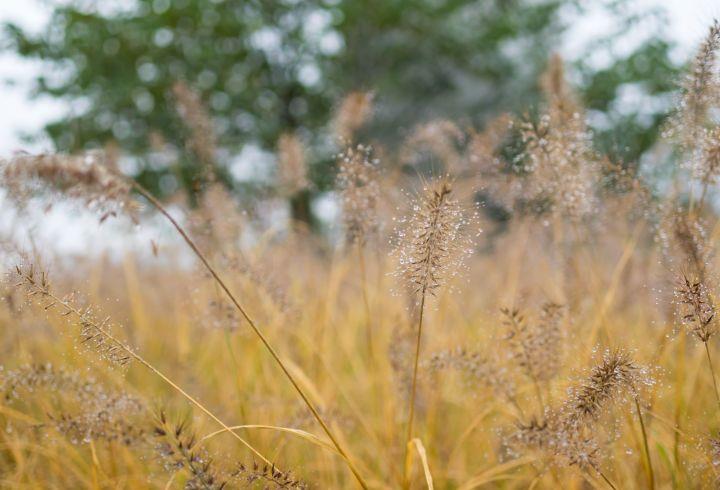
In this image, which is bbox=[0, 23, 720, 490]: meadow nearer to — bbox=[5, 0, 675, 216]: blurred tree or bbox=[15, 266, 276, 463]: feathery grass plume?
bbox=[15, 266, 276, 463]: feathery grass plume

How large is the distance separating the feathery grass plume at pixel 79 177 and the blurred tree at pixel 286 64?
25.9 ft

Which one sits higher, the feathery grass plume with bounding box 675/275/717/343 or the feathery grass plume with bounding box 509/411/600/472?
the feathery grass plume with bounding box 675/275/717/343

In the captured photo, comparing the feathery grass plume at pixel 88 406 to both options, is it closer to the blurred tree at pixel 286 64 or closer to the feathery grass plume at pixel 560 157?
the feathery grass plume at pixel 560 157

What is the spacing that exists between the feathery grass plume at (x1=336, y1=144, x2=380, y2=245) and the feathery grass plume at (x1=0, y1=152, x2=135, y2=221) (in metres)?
0.53

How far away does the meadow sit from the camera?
46.5 inches

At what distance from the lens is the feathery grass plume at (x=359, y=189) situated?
1500 millimetres

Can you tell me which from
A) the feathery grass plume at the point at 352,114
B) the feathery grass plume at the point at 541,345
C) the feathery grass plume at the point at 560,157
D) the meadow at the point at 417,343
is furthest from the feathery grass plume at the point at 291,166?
the feathery grass plume at the point at 541,345

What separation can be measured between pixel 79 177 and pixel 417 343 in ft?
2.04

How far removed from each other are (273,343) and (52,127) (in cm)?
820

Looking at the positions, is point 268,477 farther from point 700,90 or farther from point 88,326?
point 700,90

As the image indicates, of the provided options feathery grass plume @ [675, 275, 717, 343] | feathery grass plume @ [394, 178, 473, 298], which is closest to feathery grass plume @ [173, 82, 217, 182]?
feathery grass plume @ [394, 178, 473, 298]

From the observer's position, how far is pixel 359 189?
5.31 feet

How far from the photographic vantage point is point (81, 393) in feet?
4.72

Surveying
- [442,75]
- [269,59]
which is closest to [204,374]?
[269,59]
